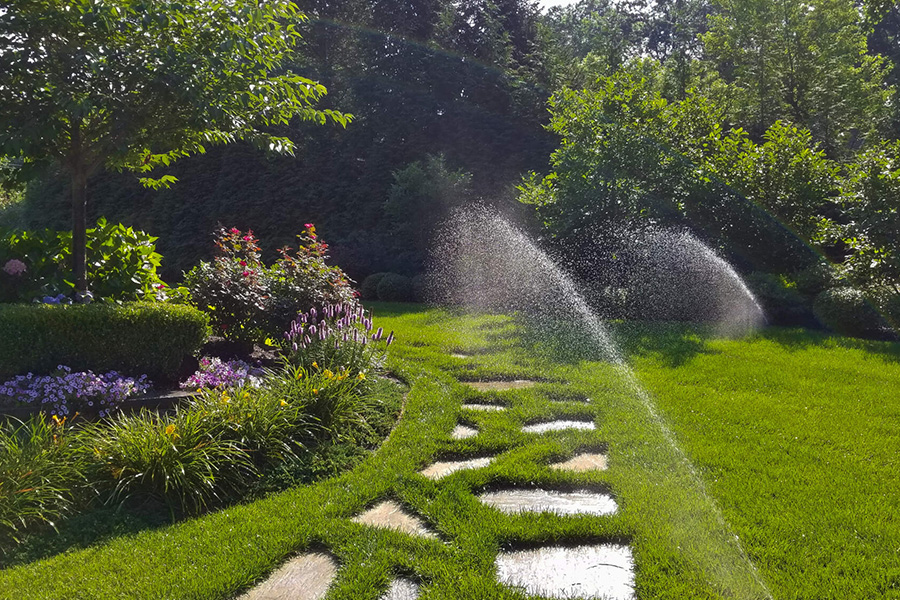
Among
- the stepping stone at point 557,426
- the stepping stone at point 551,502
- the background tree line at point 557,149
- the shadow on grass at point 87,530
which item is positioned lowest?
the shadow on grass at point 87,530

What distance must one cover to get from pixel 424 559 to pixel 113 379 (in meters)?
2.85

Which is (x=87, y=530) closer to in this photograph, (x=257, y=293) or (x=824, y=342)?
(x=257, y=293)

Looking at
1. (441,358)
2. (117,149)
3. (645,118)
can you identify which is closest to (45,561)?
(117,149)

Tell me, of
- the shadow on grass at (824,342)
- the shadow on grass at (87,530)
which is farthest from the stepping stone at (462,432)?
the shadow on grass at (824,342)

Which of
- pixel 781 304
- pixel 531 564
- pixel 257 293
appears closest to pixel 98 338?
pixel 257 293

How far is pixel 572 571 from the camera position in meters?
2.49

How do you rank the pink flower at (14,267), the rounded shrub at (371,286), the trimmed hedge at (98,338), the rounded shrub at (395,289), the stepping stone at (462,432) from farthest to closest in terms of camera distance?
the rounded shrub at (371,286)
the rounded shrub at (395,289)
the pink flower at (14,267)
the trimmed hedge at (98,338)
the stepping stone at (462,432)

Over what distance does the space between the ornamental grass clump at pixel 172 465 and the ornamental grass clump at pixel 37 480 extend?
115 mm

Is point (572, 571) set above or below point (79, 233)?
below

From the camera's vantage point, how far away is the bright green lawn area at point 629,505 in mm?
2393

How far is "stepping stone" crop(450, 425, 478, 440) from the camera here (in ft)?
12.9

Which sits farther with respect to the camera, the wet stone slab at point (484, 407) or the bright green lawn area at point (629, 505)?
the wet stone slab at point (484, 407)

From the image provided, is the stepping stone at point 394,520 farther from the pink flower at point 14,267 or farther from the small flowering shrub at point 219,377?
the pink flower at point 14,267

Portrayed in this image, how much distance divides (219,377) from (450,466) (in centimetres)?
202
